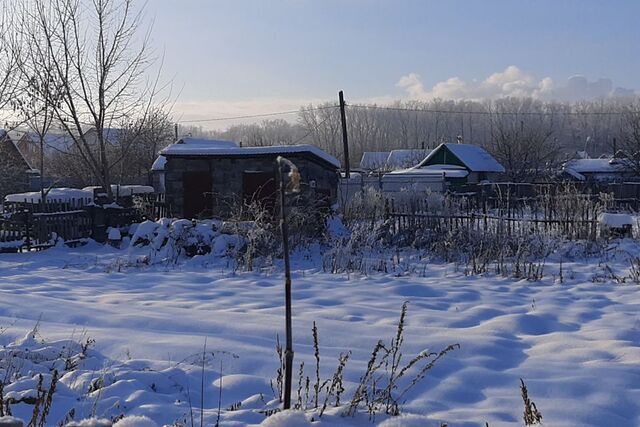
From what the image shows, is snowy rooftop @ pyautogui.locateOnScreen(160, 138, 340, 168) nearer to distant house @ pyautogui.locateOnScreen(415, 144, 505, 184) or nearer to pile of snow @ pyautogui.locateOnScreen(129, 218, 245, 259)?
pile of snow @ pyautogui.locateOnScreen(129, 218, 245, 259)

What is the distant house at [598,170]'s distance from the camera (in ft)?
125

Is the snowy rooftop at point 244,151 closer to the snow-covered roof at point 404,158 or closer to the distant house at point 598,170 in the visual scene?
the distant house at point 598,170

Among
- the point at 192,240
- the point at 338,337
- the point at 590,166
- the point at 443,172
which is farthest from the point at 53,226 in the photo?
the point at 590,166

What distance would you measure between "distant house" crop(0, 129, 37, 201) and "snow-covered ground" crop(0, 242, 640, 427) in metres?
21.7

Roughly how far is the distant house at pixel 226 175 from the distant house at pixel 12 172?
12.1 meters

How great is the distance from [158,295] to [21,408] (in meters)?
4.65

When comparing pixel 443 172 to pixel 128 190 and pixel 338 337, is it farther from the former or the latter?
pixel 338 337

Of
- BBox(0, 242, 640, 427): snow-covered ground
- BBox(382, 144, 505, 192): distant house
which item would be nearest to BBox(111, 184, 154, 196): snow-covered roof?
BBox(382, 144, 505, 192): distant house

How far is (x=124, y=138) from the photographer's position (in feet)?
78.0

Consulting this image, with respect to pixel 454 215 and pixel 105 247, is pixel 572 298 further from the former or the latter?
pixel 105 247

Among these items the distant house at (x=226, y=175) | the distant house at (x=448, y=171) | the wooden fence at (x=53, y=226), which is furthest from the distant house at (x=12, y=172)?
the distant house at (x=448, y=171)

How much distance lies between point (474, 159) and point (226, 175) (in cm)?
2306

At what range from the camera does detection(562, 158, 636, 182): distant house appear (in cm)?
3825

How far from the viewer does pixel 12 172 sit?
105ft
